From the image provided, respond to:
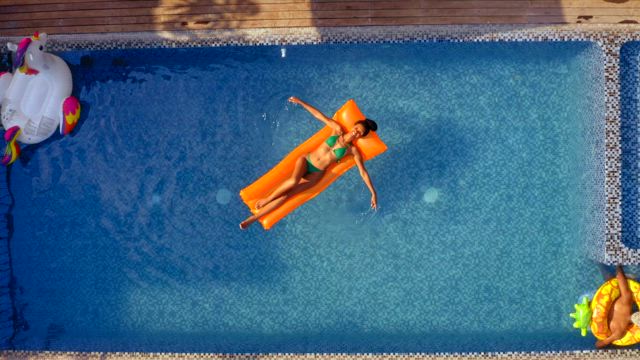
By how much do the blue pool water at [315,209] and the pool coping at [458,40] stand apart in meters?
0.14

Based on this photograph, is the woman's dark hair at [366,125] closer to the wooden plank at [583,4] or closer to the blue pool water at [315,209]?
the blue pool water at [315,209]

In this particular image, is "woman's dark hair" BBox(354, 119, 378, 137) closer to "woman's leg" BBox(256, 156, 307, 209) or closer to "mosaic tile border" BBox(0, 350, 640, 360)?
"woman's leg" BBox(256, 156, 307, 209)

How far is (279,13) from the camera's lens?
245 inches

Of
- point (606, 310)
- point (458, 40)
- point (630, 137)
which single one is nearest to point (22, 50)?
point (458, 40)

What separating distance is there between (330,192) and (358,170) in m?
0.43

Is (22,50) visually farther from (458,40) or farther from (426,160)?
(458,40)

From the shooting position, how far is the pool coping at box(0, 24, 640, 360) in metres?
5.83

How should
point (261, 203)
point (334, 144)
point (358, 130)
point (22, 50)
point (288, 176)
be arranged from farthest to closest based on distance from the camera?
point (288, 176), point (261, 203), point (22, 50), point (334, 144), point (358, 130)

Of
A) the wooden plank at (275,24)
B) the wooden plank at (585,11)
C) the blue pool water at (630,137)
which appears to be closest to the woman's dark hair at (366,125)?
the wooden plank at (275,24)

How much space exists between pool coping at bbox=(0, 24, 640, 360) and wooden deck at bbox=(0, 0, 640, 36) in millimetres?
85

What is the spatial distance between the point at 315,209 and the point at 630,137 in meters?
3.72

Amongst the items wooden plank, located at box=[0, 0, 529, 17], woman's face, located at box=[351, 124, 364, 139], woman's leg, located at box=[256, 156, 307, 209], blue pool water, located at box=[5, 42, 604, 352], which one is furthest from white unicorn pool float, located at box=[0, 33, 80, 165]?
woman's face, located at box=[351, 124, 364, 139]

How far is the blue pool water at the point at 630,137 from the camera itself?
604 centimetres

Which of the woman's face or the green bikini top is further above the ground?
the woman's face
